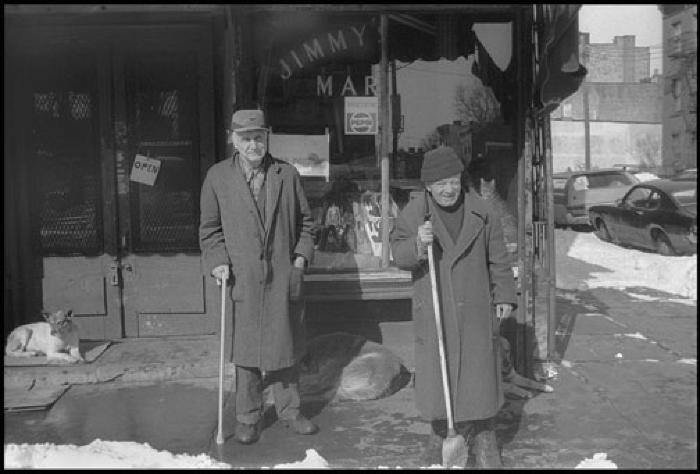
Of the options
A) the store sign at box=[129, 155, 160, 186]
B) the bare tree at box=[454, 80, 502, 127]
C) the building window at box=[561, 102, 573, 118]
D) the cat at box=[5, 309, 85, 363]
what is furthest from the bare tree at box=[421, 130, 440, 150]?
the building window at box=[561, 102, 573, 118]

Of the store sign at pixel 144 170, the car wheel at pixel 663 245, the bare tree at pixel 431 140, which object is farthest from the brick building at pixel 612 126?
the store sign at pixel 144 170

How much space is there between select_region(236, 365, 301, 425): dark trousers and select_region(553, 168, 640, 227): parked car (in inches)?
617

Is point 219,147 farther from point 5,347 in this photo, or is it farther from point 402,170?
point 5,347

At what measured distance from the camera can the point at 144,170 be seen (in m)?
6.81

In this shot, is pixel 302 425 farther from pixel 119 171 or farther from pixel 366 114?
pixel 119 171

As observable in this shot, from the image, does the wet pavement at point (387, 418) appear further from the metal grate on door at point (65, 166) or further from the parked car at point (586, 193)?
the parked car at point (586, 193)

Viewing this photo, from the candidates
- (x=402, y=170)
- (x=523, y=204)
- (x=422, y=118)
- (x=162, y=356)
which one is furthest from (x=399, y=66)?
(x=162, y=356)

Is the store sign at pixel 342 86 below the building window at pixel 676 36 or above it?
below

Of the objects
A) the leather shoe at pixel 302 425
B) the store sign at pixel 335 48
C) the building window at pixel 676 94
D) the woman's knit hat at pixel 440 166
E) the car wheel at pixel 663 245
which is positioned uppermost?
the building window at pixel 676 94

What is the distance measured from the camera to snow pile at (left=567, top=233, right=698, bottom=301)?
11.0 m

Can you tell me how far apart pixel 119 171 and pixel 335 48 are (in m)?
2.22

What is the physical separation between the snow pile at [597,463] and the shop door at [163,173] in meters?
3.65

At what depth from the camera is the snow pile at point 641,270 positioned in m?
11.0

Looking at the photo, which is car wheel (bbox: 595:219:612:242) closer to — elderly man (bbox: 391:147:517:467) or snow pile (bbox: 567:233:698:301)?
snow pile (bbox: 567:233:698:301)
